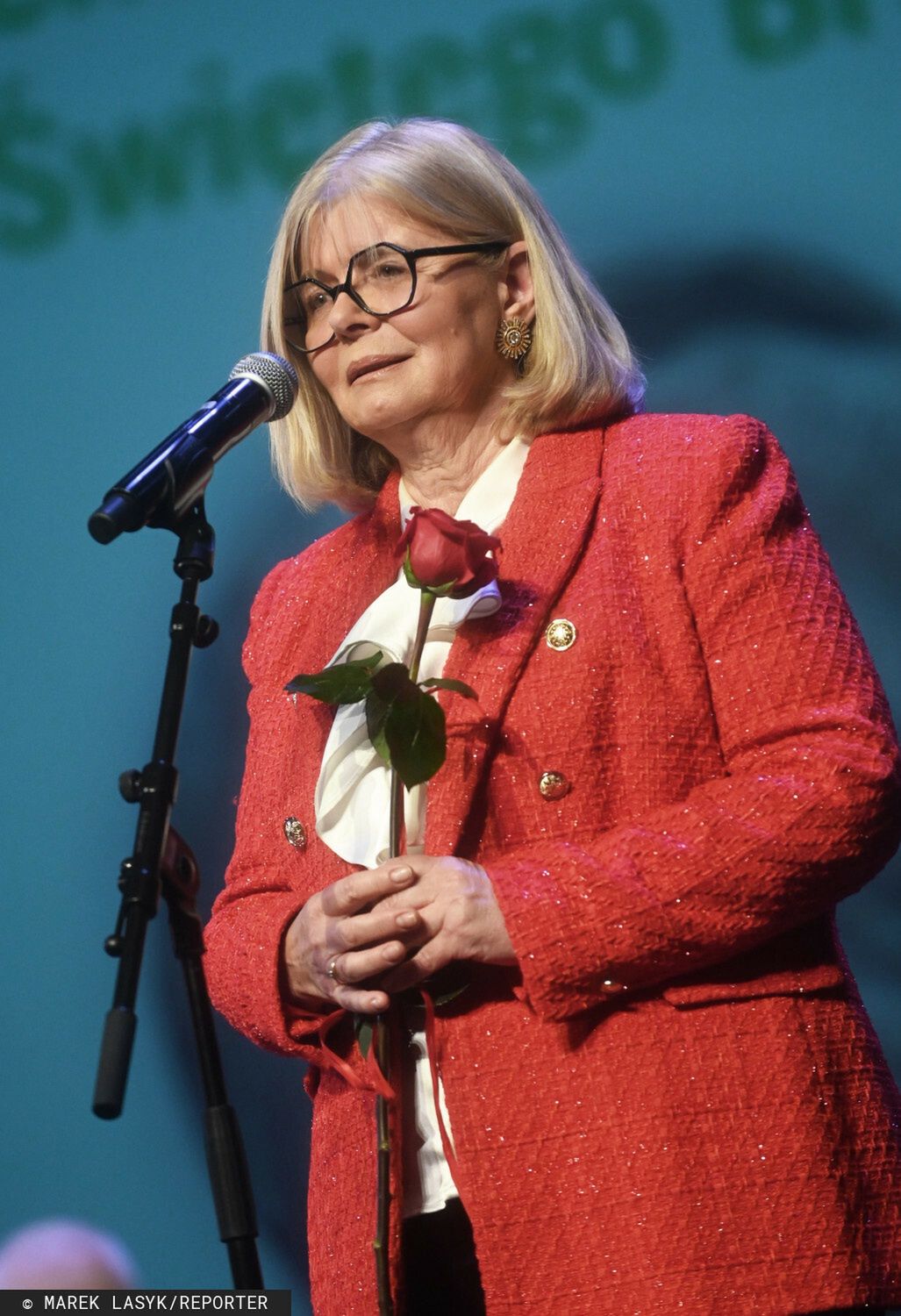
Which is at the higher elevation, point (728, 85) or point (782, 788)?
point (728, 85)

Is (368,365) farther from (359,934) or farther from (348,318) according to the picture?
(359,934)

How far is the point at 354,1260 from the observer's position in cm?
156

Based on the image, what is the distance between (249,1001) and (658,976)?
1.60 ft

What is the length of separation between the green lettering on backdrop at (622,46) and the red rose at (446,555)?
4.18ft

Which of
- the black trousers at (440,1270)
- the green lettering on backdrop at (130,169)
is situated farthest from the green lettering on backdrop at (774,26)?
the black trousers at (440,1270)

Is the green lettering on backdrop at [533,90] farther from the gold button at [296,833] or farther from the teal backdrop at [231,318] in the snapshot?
the gold button at [296,833]

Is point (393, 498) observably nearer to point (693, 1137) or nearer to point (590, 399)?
→ point (590, 399)

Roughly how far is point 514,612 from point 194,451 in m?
0.41

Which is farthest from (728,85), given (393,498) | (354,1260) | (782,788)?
(354,1260)

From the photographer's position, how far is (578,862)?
4.75ft

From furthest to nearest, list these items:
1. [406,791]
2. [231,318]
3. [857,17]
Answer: [231,318], [857,17], [406,791]

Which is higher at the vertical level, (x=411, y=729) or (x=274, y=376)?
(x=274, y=376)

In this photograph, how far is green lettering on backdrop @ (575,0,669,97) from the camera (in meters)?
2.36

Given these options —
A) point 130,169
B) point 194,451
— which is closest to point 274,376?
point 194,451
